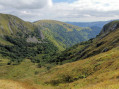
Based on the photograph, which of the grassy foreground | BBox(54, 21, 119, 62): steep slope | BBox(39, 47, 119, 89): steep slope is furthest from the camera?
BBox(54, 21, 119, 62): steep slope

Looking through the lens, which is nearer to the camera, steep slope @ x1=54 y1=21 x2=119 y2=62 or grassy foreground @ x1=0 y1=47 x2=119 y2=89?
grassy foreground @ x1=0 y1=47 x2=119 y2=89

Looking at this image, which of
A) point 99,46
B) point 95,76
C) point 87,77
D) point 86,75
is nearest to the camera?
point 95,76

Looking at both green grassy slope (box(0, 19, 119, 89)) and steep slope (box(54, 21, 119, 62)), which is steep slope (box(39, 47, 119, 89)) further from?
steep slope (box(54, 21, 119, 62))

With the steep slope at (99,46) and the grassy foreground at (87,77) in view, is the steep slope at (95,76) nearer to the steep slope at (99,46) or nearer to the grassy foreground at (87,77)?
the grassy foreground at (87,77)

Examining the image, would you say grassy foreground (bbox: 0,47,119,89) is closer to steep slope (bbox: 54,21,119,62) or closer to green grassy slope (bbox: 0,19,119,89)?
green grassy slope (bbox: 0,19,119,89)

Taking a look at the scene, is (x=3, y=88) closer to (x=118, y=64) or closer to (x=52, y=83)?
(x=52, y=83)

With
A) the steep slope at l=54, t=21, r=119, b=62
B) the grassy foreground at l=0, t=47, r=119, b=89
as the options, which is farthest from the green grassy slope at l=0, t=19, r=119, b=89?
the steep slope at l=54, t=21, r=119, b=62

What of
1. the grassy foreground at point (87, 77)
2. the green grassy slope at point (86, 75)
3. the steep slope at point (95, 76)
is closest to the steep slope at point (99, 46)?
the green grassy slope at point (86, 75)

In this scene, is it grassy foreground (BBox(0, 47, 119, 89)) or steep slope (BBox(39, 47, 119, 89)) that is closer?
steep slope (BBox(39, 47, 119, 89))

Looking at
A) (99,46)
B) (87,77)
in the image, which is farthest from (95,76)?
(99,46)

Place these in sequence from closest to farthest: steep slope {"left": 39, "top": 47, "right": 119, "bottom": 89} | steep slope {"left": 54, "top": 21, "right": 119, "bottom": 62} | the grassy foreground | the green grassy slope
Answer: steep slope {"left": 39, "top": 47, "right": 119, "bottom": 89} < the grassy foreground < the green grassy slope < steep slope {"left": 54, "top": 21, "right": 119, "bottom": 62}

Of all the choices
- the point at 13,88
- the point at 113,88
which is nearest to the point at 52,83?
the point at 13,88

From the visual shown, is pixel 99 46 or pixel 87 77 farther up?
pixel 99 46

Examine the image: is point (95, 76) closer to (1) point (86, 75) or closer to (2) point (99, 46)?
(1) point (86, 75)
